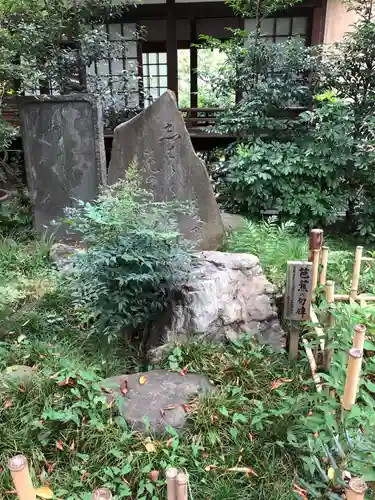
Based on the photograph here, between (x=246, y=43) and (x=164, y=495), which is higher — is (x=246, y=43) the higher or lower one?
the higher one

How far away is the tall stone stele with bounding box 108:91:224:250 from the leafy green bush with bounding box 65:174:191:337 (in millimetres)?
1557

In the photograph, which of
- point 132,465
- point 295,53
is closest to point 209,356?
point 132,465

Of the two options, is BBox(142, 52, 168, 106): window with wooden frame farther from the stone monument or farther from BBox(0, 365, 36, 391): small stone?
BBox(0, 365, 36, 391): small stone

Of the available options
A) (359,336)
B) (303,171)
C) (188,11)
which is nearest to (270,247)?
(303,171)

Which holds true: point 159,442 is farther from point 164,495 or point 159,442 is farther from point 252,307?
point 252,307

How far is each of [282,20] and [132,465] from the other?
8.80 m

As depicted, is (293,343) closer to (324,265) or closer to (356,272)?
(324,265)

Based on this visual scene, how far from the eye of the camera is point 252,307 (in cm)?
354

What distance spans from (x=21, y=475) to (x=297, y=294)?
2.41 metres

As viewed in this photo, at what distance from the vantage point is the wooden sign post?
3105mm

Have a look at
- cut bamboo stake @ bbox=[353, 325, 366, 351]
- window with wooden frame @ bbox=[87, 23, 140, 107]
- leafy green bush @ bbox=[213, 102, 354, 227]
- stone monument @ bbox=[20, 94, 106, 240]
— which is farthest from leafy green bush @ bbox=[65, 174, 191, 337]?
window with wooden frame @ bbox=[87, 23, 140, 107]

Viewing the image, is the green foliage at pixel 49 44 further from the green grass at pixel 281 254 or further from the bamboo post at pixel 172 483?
the bamboo post at pixel 172 483

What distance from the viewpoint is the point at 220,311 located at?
11.1 ft

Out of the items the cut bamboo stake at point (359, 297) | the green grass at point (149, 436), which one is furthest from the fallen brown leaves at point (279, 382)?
the cut bamboo stake at point (359, 297)
